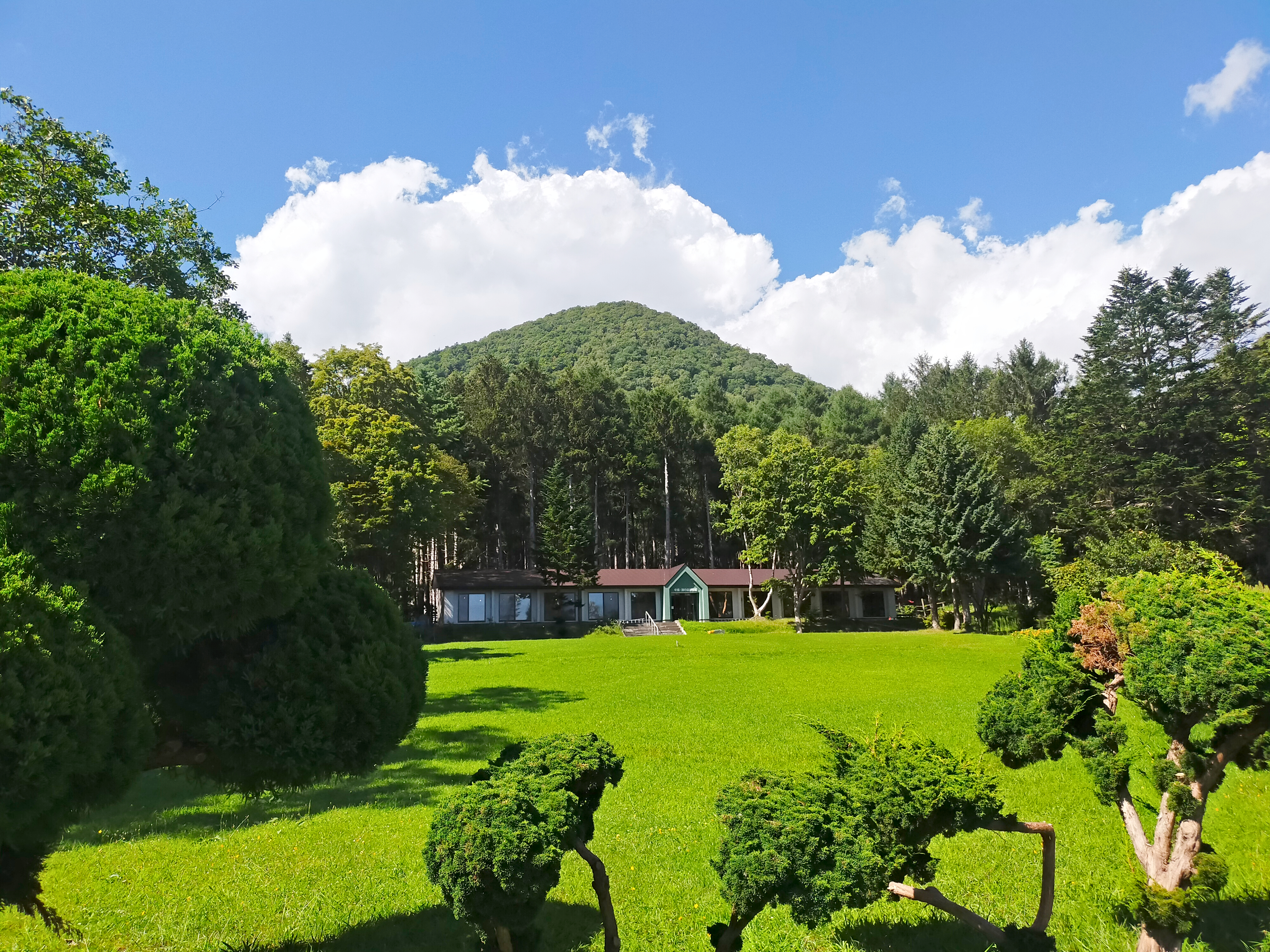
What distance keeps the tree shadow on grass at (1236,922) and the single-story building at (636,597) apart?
44190 millimetres

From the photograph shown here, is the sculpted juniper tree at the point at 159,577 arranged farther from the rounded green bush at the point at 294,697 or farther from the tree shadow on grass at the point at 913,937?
the tree shadow on grass at the point at 913,937

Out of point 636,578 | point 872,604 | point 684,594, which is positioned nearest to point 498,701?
point 636,578

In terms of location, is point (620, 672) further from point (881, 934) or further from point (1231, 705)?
point (1231, 705)

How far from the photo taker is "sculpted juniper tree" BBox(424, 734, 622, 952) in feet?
10.3

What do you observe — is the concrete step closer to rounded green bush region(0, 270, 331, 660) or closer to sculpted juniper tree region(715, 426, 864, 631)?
sculpted juniper tree region(715, 426, 864, 631)

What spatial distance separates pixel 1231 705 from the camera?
3736mm

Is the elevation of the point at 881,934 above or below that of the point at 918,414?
below

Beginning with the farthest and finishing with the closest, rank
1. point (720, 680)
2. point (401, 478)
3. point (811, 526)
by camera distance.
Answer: point (811, 526) → point (401, 478) → point (720, 680)

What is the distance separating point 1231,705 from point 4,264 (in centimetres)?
1808

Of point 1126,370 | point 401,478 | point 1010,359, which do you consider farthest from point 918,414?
point 401,478

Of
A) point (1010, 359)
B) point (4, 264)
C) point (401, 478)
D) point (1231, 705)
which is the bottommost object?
point (1231, 705)

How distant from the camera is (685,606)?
52.9 m

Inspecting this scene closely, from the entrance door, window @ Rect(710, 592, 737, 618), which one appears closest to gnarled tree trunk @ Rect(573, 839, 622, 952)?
the entrance door

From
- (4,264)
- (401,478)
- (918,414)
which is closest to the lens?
(4,264)
